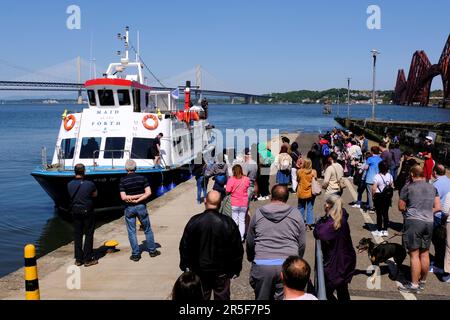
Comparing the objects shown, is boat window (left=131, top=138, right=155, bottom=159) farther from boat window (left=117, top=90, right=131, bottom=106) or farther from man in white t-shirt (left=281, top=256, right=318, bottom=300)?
man in white t-shirt (left=281, top=256, right=318, bottom=300)

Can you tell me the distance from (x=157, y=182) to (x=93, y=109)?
4.30 m

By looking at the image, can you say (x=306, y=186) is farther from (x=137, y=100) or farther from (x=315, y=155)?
(x=137, y=100)

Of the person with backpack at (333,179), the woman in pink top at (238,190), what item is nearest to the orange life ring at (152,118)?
the person with backpack at (333,179)

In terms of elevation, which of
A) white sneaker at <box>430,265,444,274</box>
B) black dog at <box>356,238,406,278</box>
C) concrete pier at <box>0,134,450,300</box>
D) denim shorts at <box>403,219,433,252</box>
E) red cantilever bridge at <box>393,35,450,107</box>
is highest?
red cantilever bridge at <box>393,35,450,107</box>

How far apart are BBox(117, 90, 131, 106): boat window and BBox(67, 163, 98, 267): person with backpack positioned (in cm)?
1160

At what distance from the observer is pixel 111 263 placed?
8.24 metres

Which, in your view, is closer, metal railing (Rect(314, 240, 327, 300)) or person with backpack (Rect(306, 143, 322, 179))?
metal railing (Rect(314, 240, 327, 300))

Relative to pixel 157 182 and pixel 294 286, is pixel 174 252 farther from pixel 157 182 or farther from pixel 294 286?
pixel 157 182

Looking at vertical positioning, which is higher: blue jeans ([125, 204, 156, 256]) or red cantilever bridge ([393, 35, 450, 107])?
red cantilever bridge ([393, 35, 450, 107])

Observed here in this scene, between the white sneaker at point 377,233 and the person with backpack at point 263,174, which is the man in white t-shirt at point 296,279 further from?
the person with backpack at point 263,174

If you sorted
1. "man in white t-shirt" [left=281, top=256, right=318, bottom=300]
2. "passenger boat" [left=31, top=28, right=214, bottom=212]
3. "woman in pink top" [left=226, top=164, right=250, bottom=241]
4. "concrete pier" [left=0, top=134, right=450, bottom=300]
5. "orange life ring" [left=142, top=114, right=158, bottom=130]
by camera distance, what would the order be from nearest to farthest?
"man in white t-shirt" [left=281, top=256, right=318, bottom=300]
"concrete pier" [left=0, top=134, right=450, bottom=300]
"woman in pink top" [left=226, top=164, right=250, bottom=241]
"passenger boat" [left=31, top=28, right=214, bottom=212]
"orange life ring" [left=142, top=114, right=158, bottom=130]

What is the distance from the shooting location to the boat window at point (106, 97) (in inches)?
759

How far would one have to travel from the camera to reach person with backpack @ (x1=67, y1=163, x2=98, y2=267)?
26.5 ft

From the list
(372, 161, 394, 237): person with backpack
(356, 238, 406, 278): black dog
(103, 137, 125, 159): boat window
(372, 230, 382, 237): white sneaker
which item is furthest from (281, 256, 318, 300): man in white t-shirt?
(103, 137, 125, 159): boat window
